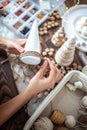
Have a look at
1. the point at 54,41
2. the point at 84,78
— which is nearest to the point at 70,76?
the point at 84,78

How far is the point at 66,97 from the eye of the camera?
0.91m

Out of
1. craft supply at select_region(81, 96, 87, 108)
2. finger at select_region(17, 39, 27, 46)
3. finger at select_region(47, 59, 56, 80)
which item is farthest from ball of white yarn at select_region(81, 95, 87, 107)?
finger at select_region(17, 39, 27, 46)

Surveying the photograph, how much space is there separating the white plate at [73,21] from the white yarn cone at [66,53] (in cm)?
7

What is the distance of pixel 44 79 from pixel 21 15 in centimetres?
27

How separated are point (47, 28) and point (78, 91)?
0.24m

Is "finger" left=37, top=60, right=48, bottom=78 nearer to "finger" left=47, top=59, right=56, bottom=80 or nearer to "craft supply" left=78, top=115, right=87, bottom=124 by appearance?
"finger" left=47, top=59, right=56, bottom=80

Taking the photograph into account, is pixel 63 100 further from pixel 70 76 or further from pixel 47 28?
pixel 47 28

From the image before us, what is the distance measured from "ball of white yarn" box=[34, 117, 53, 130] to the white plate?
0.28 meters

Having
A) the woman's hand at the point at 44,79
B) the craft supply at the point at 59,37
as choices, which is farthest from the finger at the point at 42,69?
the craft supply at the point at 59,37

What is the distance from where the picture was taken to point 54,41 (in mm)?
983

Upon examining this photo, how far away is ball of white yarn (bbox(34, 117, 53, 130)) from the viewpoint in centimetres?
81

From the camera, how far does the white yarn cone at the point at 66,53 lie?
87cm

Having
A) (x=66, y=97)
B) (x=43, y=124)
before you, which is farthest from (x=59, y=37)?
(x=43, y=124)

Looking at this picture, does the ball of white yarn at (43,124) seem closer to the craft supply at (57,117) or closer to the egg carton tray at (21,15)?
the craft supply at (57,117)
